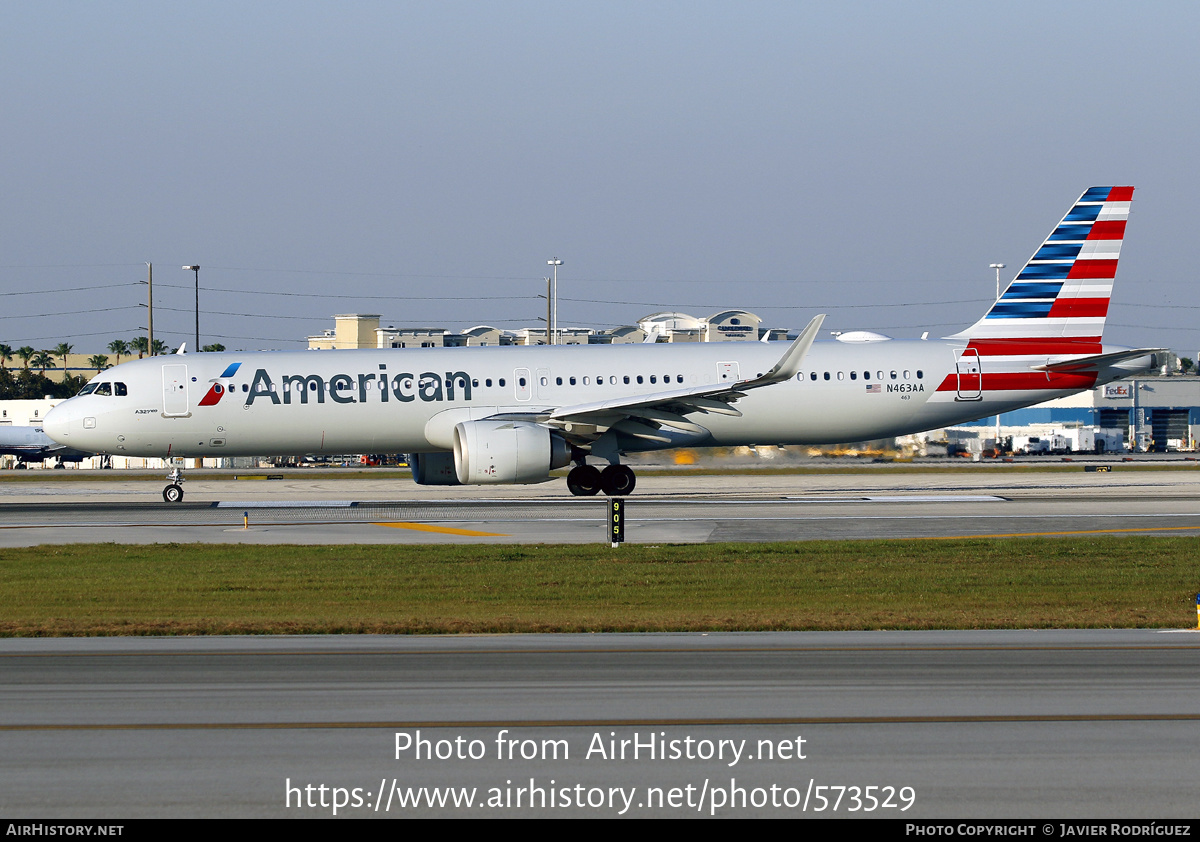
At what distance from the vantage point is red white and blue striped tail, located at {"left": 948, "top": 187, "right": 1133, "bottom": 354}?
115 feet

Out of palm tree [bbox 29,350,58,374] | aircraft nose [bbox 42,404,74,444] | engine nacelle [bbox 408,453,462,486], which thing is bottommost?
engine nacelle [bbox 408,453,462,486]

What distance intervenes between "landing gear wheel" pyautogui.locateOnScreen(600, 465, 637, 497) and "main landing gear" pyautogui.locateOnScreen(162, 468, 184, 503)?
11997mm

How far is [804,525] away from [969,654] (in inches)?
558

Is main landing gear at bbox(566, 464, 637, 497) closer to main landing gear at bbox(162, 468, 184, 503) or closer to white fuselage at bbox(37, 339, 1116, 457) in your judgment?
white fuselage at bbox(37, 339, 1116, 457)

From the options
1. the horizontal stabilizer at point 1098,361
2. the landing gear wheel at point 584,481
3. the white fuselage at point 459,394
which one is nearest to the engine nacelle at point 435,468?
the white fuselage at point 459,394

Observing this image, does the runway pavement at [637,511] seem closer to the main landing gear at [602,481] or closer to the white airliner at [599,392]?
the main landing gear at [602,481]

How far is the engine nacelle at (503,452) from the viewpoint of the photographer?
98.2 ft

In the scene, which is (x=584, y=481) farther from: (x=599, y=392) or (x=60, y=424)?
(x=60, y=424)

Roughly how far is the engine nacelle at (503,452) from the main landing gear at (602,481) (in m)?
2.71

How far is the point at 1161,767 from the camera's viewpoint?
754 cm

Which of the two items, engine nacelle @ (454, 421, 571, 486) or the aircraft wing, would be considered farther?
the aircraft wing

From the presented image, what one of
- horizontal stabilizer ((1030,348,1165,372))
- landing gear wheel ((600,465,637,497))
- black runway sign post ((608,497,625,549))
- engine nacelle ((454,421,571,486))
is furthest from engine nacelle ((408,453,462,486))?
horizontal stabilizer ((1030,348,1165,372))

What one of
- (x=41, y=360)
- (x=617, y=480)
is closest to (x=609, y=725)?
(x=617, y=480)
